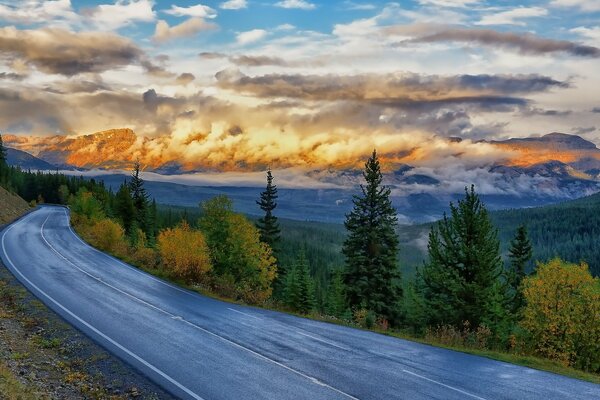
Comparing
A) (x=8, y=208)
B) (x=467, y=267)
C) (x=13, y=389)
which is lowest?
(x=8, y=208)

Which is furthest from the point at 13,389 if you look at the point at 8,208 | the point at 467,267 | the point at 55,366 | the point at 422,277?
the point at 8,208

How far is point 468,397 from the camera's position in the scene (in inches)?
558

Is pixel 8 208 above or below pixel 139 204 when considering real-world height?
below

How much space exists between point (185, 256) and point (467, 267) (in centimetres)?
2007

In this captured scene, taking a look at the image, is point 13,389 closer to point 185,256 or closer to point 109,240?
point 185,256

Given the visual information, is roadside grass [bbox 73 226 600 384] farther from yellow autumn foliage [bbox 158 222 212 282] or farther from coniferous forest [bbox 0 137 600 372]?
yellow autumn foliage [bbox 158 222 212 282]

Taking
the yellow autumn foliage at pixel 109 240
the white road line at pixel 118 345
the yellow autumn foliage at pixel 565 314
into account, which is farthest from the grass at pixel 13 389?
the yellow autumn foliage at pixel 109 240

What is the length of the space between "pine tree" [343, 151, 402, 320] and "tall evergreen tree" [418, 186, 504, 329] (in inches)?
209

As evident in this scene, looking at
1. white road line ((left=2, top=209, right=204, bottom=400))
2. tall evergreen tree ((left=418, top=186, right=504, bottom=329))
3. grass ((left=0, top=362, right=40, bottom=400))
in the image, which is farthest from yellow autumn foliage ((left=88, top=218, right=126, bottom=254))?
grass ((left=0, top=362, right=40, bottom=400))

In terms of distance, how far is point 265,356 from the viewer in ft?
58.6

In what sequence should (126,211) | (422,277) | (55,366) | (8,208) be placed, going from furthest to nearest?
(126,211) → (8,208) → (422,277) → (55,366)

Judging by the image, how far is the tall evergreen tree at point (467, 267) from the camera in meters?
36.9

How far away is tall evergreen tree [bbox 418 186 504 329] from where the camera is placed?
121 feet

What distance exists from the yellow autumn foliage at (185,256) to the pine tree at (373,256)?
1312 cm
